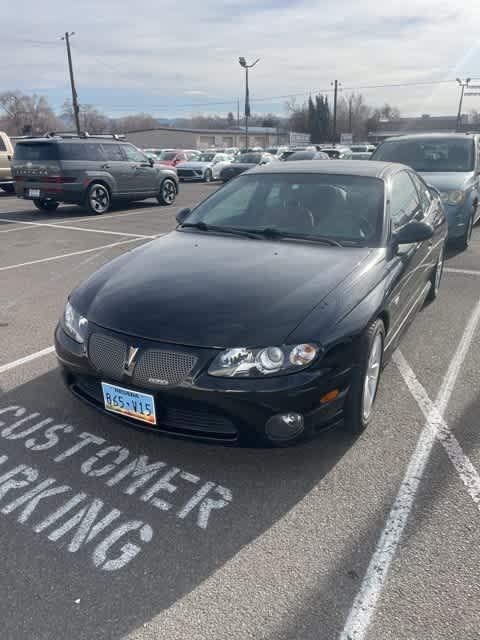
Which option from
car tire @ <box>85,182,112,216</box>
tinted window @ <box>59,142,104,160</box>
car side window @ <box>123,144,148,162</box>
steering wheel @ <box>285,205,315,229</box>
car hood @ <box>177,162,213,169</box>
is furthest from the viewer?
car hood @ <box>177,162,213,169</box>

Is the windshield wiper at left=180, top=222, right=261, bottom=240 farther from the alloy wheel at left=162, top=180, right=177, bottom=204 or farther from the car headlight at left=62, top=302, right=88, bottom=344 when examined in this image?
the alloy wheel at left=162, top=180, right=177, bottom=204

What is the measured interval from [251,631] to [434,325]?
12.3ft

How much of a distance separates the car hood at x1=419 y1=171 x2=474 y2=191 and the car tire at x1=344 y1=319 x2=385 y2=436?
5.22 meters

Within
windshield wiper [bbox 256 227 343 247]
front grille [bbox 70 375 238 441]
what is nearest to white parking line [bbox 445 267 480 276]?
windshield wiper [bbox 256 227 343 247]

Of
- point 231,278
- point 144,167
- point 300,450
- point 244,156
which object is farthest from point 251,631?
point 244,156

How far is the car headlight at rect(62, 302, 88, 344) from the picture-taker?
292cm

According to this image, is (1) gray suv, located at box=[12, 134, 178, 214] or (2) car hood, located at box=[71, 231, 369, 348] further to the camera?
(1) gray suv, located at box=[12, 134, 178, 214]

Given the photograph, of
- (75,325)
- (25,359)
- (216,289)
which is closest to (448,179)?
(216,289)

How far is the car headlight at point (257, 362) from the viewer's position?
2516 mm

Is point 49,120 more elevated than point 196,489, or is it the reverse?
point 49,120

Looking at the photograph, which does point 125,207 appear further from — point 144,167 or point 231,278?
point 231,278

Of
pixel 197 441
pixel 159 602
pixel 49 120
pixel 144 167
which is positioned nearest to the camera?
pixel 159 602

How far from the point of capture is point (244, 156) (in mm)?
25812

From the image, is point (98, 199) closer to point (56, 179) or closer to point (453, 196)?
point (56, 179)
